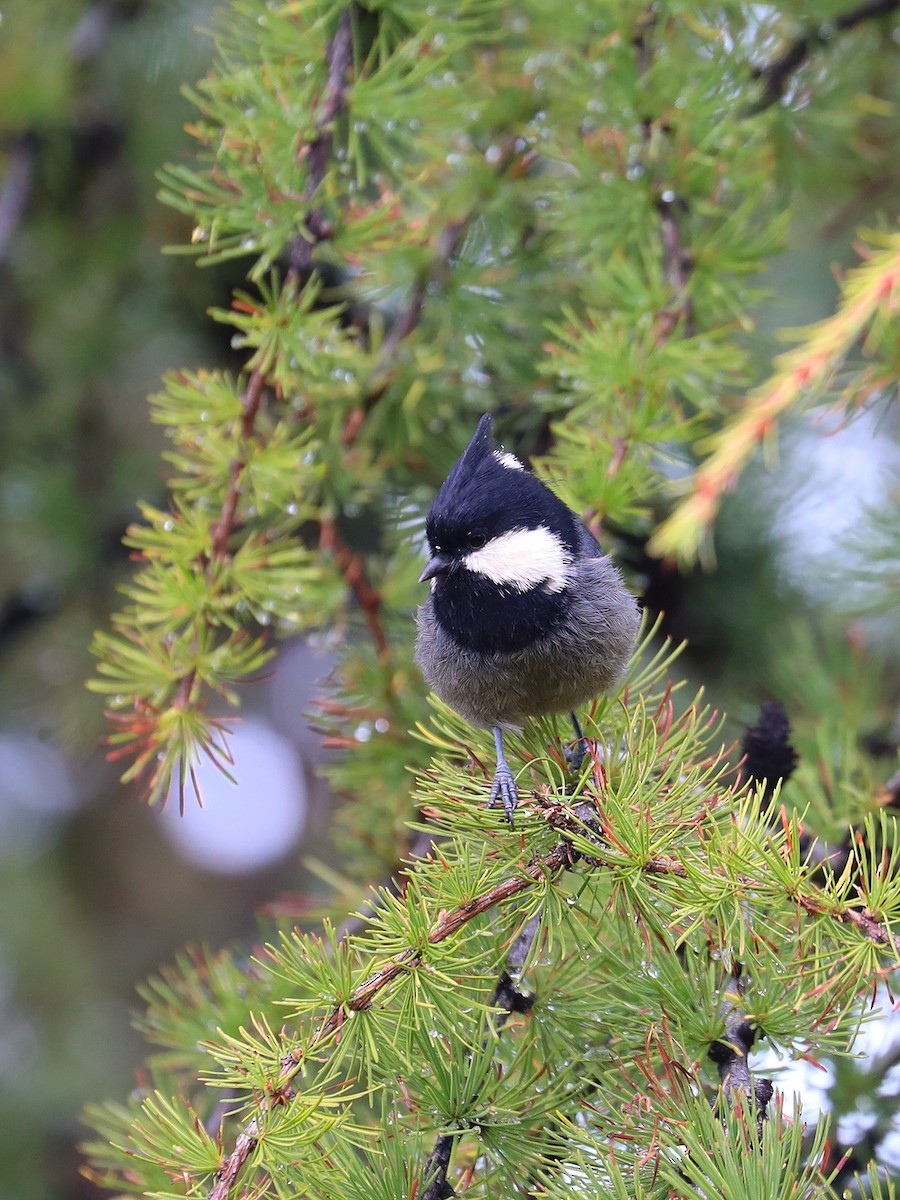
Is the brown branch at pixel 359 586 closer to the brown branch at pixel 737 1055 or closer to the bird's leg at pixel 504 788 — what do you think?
the bird's leg at pixel 504 788

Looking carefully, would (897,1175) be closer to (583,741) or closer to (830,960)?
(830,960)

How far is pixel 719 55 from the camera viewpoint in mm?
1924

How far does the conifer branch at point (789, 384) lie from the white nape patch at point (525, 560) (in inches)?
9.1

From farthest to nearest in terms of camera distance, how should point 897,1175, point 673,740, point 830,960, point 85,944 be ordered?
point 85,944 → point 897,1175 → point 673,740 → point 830,960

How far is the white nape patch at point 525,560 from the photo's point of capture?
72.9 inches

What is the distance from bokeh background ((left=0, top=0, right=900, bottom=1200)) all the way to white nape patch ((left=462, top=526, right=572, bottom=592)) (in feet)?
1.27

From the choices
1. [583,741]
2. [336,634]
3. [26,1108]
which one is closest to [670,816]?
[583,741]

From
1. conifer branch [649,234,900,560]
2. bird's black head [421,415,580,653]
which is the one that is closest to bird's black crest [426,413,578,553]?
bird's black head [421,415,580,653]

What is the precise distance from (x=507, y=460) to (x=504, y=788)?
71 cm

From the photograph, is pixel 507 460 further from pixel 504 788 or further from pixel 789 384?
pixel 504 788

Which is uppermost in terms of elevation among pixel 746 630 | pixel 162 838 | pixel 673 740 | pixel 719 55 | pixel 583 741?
pixel 719 55

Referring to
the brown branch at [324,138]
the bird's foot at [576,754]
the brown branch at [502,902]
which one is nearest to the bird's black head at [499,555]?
the bird's foot at [576,754]

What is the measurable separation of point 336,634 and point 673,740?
78cm

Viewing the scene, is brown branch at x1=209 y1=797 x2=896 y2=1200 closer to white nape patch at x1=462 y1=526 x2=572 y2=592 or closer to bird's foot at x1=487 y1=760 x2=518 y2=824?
bird's foot at x1=487 y1=760 x2=518 y2=824
